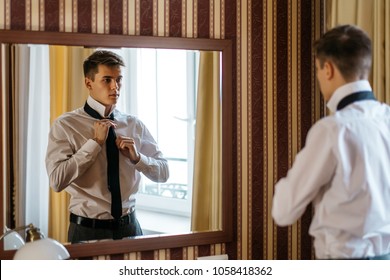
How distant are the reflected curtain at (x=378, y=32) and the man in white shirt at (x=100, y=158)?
0.97m

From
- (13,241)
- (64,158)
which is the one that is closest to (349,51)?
(64,158)

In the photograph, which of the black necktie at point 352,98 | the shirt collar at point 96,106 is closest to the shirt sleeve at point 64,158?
the shirt collar at point 96,106

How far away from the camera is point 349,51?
161cm

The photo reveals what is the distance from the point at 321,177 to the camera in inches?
60.2

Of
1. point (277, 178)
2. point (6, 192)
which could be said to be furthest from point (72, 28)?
point (277, 178)

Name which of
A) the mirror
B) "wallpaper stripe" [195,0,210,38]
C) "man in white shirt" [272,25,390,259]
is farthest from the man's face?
"man in white shirt" [272,25,390,259]

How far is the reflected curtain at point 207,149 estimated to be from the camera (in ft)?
8.08

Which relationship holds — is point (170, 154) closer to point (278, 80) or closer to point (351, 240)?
point (278, 80)

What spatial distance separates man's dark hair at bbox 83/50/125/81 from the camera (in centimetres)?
227

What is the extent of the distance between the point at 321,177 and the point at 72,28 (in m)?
1.26

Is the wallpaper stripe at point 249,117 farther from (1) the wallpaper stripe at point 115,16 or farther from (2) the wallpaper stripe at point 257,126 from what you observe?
(1) the wallpaper stripe at point 115,16

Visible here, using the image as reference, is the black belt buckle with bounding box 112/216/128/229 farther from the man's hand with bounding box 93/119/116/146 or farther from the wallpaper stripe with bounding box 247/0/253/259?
the wallpaper stripe with bounding box 247/0/253/259

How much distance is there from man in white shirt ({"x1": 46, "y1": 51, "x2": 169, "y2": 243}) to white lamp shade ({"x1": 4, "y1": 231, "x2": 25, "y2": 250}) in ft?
0.63
